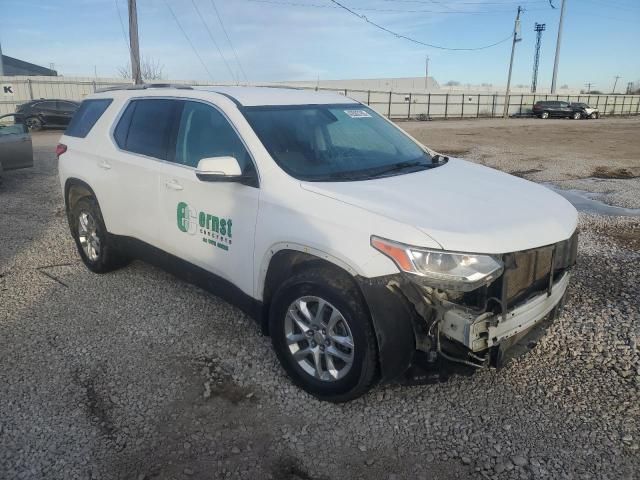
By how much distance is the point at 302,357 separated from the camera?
323cm

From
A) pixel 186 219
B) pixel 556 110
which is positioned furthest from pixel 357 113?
pixel 556 110

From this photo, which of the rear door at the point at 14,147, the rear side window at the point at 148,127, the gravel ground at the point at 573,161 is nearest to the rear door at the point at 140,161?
the rear side window at the point at 148,127

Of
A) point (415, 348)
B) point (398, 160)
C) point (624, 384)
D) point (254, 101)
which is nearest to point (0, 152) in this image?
point (254, 101)

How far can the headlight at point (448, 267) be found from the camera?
2.61 meters

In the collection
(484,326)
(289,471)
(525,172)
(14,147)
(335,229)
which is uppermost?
(335,229)

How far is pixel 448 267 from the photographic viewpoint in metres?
2.63

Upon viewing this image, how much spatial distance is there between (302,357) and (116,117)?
2935 mm

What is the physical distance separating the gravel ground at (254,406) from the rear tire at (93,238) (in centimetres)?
49

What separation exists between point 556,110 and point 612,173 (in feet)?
117

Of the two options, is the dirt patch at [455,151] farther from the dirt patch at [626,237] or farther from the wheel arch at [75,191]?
the wheel arch at [75,191]

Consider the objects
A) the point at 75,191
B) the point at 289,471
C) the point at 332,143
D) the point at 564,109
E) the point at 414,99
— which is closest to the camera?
the point at 289,471

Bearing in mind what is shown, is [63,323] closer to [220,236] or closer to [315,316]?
[220,236]

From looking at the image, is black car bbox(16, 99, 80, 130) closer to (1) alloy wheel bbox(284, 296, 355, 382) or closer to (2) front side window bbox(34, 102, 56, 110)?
(2) front side window bbox(34, 102, 56, 110)

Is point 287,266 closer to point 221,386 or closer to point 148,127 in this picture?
point 221,386
